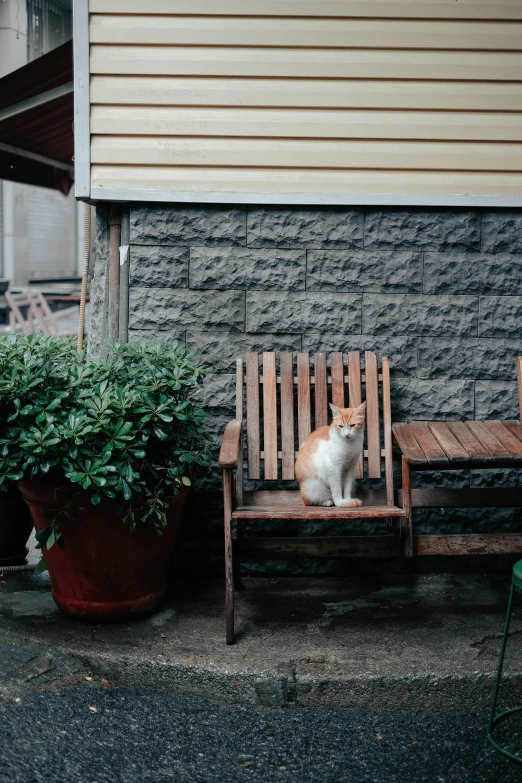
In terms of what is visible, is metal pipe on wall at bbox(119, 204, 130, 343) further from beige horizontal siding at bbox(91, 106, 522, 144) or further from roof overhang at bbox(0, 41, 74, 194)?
roof overhang at bbox(0, 41, 74, 194)

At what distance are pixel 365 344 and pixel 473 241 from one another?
0.78 meters

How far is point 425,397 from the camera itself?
4.33m

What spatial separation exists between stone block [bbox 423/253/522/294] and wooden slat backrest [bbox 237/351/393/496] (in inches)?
22.0

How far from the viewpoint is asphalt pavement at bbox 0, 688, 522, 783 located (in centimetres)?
260

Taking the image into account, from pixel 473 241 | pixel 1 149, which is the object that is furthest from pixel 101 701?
pixel 1 149

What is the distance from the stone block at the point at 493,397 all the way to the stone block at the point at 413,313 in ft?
1.15

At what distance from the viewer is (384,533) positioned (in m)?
4.31

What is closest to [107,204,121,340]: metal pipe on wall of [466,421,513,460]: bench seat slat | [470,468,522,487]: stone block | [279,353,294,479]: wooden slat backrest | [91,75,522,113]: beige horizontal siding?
[91,75,522,113]: beige horizontal siding

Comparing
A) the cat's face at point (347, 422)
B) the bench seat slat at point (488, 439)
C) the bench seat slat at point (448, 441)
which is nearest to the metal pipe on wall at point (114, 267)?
the cat's face at point (347, 422)

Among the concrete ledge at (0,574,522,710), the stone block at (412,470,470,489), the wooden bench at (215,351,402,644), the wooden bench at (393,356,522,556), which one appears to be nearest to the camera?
the concrete ledge at (0,574,522,710)

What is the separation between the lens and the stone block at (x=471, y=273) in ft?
14.1

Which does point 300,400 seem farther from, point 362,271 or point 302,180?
point 302,180

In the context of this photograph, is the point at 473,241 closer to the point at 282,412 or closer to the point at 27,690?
the point at 282,412

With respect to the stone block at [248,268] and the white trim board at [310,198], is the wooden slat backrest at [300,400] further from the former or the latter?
the white trim board at [310,198]
